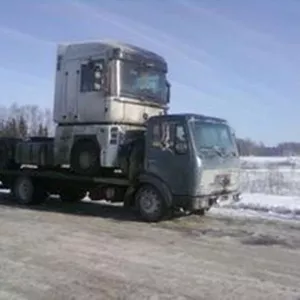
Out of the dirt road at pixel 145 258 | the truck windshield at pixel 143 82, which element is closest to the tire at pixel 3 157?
the dirt road at pixel 145 258

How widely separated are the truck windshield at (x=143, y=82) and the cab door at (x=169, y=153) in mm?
1295

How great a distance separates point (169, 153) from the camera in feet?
38.3

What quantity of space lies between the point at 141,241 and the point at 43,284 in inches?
121

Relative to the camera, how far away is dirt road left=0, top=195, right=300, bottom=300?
650 centimetres

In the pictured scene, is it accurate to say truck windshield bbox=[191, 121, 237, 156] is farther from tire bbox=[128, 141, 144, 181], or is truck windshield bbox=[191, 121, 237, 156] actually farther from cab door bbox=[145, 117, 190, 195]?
tire bbox=[128, 141, 144, 181]

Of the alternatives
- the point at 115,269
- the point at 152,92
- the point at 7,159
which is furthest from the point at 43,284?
the point at 7,159

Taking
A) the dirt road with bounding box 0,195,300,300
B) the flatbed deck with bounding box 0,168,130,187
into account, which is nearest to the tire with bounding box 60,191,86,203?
the flatbed deck with bounding box 0,168,130,187

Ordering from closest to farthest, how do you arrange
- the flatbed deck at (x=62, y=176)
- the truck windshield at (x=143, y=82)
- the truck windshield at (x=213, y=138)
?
the truck windshield at (x=213, y=138), the flatbed deck at (x=62, y=176), the truck windshield at (x=143, y=82)

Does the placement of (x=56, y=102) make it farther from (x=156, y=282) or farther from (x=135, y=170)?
(x=156, y=282)

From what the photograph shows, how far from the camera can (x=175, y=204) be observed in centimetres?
1162

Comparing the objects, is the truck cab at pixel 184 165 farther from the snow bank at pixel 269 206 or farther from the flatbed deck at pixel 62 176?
the snow bank at pixel 269 206

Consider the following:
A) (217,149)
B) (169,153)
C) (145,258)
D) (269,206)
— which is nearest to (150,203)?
(169,153)

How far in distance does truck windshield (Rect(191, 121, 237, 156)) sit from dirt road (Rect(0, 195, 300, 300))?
1.55m

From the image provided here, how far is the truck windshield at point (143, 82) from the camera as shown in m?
12.9
